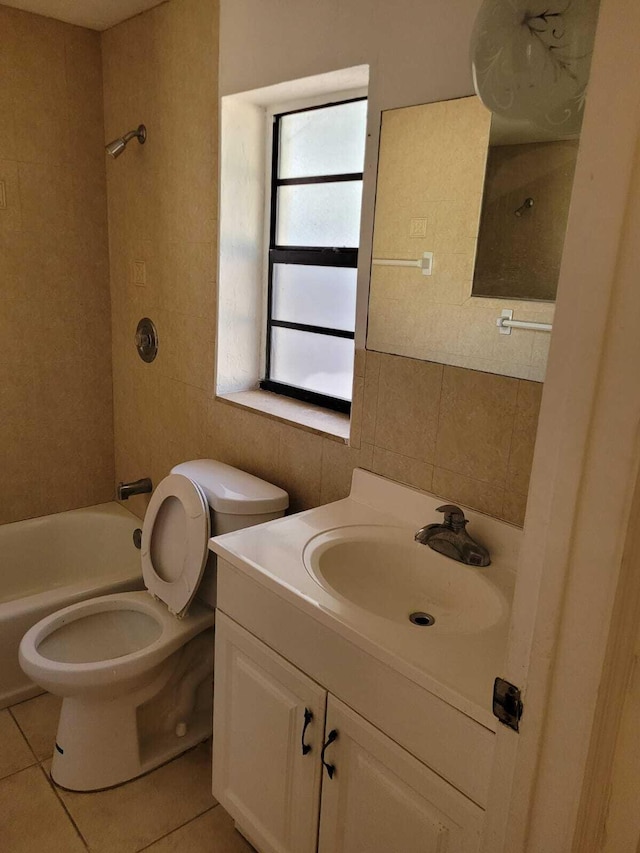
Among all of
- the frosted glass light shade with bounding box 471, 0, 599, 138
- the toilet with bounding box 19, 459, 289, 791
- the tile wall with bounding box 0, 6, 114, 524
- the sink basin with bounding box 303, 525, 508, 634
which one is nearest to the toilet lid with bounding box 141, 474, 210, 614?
the toilet with bounding box 19, 459, 289, 791

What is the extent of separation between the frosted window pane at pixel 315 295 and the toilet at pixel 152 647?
59 cm

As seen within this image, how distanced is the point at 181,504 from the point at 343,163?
3.85ft

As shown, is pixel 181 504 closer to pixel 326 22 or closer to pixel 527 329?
pixel 527 329

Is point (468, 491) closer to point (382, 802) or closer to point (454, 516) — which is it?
point (454, 516)

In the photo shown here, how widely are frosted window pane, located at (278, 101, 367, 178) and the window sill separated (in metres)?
0.76

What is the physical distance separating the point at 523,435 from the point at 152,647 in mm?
1192

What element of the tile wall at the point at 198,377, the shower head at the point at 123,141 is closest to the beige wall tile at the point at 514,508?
the tile wall at the point at 198,377

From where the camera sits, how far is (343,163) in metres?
1.94

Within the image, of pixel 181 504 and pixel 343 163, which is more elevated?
pixel 343 163

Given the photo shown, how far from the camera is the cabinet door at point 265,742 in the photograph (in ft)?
4.21

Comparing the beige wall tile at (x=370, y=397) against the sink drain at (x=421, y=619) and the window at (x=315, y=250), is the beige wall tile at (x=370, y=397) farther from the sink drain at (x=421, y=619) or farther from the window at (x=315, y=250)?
the sink drain at (x=421, y=619)

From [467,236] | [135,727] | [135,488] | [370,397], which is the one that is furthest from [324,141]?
[135,727]

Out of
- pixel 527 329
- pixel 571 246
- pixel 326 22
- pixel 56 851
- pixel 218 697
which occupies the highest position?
pixel 326 22

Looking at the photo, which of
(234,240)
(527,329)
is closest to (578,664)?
(527,329)
